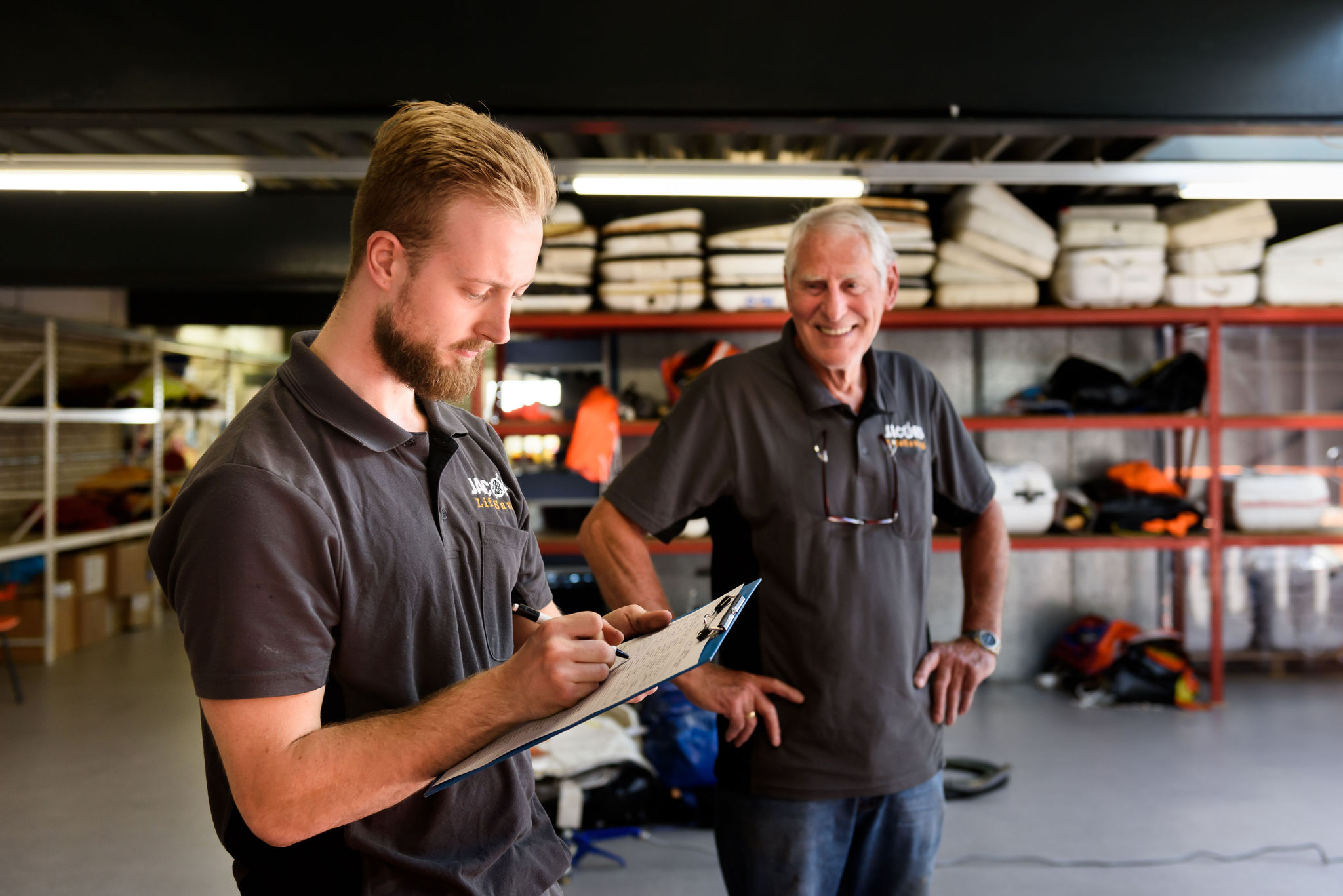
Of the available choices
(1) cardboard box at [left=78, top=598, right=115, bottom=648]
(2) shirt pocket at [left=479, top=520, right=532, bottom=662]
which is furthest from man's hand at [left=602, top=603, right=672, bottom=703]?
(1) cardboard box at [left=78, top=598, right=115, bottom=648]

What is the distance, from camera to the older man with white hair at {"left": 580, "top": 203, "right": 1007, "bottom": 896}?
74.0 inches

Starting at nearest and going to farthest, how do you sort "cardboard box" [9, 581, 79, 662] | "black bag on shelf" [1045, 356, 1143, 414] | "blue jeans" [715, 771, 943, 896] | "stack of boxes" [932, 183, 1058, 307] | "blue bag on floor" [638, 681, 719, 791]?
"blue jeans" [715, 771, 943, 896] → "blue bag on floor" [638, 681, 719, 791] → "stack of boxes" [932, 183, 1058, 307] → "black bag on shelf" [1045, 356, 1143, 414] → "cardboard box" [9, 581, 79, 662]

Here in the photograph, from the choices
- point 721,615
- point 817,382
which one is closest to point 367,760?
point 721,615

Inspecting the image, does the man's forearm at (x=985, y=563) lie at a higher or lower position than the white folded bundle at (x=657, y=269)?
lower

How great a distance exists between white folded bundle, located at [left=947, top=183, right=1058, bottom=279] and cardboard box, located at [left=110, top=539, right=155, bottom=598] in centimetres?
734

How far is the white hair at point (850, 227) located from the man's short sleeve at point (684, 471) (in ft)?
1.41

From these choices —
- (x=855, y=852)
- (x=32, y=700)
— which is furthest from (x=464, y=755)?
(x=32, y=700)

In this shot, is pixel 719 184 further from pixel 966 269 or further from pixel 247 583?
pixel 247 583

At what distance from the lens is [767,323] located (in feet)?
18.9

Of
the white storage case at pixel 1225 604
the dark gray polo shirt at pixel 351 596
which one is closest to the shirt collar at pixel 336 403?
the dark gray polo shirt at pixel 351 596

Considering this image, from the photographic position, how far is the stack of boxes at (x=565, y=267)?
5.71 metres

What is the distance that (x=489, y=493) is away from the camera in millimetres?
1386

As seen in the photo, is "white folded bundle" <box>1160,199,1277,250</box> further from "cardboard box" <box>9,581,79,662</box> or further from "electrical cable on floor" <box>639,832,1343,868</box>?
"cardboard box" <box>9,581,79,662</box>

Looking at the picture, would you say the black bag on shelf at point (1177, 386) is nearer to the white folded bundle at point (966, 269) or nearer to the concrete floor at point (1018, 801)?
the white folded bundle at point (966, 269)
